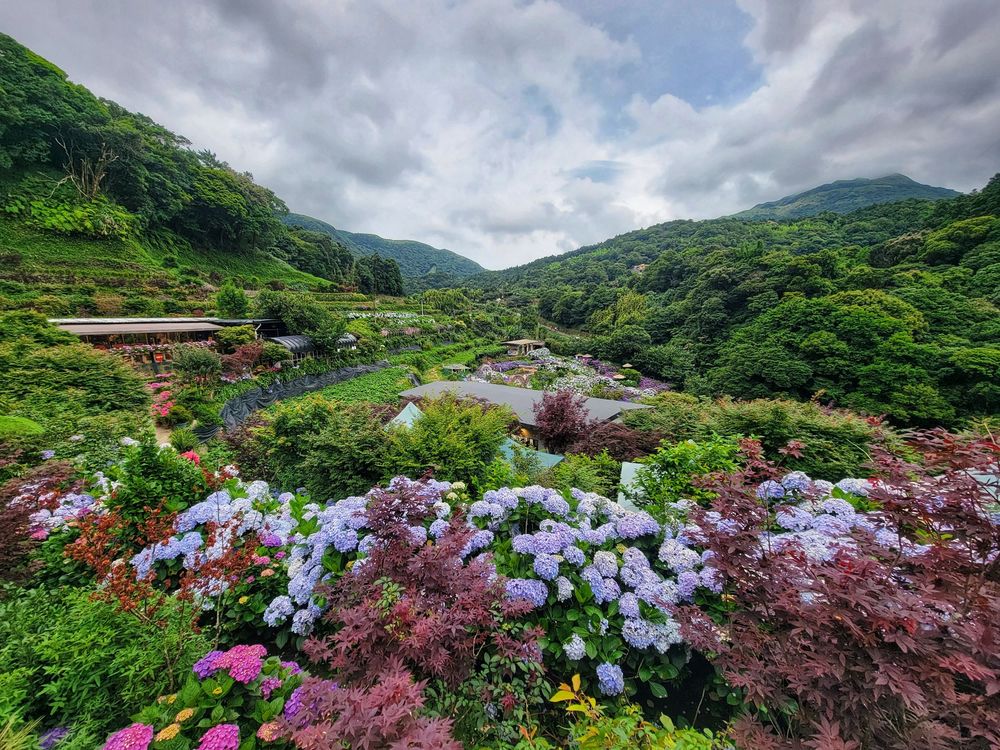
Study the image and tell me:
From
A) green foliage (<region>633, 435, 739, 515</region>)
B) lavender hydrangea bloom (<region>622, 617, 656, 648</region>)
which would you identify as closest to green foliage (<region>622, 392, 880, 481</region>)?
green foliage (<region>633, 435, 739, 515</region>)

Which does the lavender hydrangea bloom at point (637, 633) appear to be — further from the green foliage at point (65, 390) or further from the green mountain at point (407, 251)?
the green mountain at point (407, 251)

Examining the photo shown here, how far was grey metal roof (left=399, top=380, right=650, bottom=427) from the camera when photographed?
1094cm

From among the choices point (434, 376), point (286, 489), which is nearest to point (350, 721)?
point (286, 489)

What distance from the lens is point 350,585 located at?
1.94 metres

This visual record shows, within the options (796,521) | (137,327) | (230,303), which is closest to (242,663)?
(796,521)

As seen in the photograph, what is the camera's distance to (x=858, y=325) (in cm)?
1794

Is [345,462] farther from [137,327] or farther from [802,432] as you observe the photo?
[137,327]

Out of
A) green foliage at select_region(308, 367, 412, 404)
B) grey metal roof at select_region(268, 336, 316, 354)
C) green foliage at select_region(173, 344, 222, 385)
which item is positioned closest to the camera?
green foliage at select_region(173, 344, 222, 385)

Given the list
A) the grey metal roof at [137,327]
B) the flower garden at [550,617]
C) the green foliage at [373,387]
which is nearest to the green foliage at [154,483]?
the flower garden at [550,617]

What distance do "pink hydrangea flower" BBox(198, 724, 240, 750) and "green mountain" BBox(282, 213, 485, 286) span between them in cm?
13850

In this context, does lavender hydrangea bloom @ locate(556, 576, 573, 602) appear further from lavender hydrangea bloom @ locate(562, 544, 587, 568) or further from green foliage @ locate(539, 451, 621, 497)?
green foliage @ locate(539, 451, 621, 497)

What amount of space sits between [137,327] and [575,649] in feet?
74.4

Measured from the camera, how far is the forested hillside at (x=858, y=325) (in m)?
15.2

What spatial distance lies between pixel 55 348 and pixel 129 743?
13760mm
